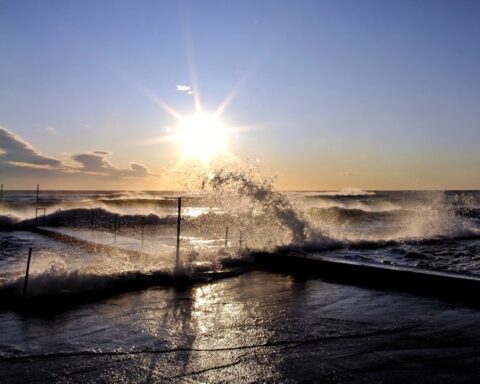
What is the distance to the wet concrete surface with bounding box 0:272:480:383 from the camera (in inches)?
187

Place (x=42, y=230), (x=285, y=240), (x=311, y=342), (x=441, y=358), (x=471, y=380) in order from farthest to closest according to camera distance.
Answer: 1. (x=42, y=230)
2. (x=285, y=240)
3. (x=311, y=342)
4. (x=441, y=358)
5. (x=471, y=380)

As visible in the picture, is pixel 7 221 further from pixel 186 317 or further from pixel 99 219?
pixel 186 317

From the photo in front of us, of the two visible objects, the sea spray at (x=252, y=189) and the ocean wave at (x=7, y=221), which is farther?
the ocean wave at (x=7, y=221)

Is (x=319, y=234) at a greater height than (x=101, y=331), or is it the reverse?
(x=319, y=234)

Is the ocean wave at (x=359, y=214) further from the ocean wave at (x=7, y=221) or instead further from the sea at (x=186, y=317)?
the sea at (x=186, y=317)

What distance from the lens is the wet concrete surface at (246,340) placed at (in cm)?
474

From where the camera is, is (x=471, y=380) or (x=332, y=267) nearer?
(x=471, y=380)

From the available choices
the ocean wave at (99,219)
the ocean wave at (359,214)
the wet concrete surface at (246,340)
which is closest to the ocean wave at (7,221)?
the ocean wave at (99,219)

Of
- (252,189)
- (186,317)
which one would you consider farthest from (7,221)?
(186,317)

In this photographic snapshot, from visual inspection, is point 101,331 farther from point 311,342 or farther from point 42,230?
point 42,230

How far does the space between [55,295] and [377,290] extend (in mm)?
6272

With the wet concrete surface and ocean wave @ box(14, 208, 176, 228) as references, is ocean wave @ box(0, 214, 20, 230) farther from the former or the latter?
the wet concrete surface

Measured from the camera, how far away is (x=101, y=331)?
20.3 feet

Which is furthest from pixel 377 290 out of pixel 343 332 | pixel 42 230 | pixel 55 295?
pixel 42 230
